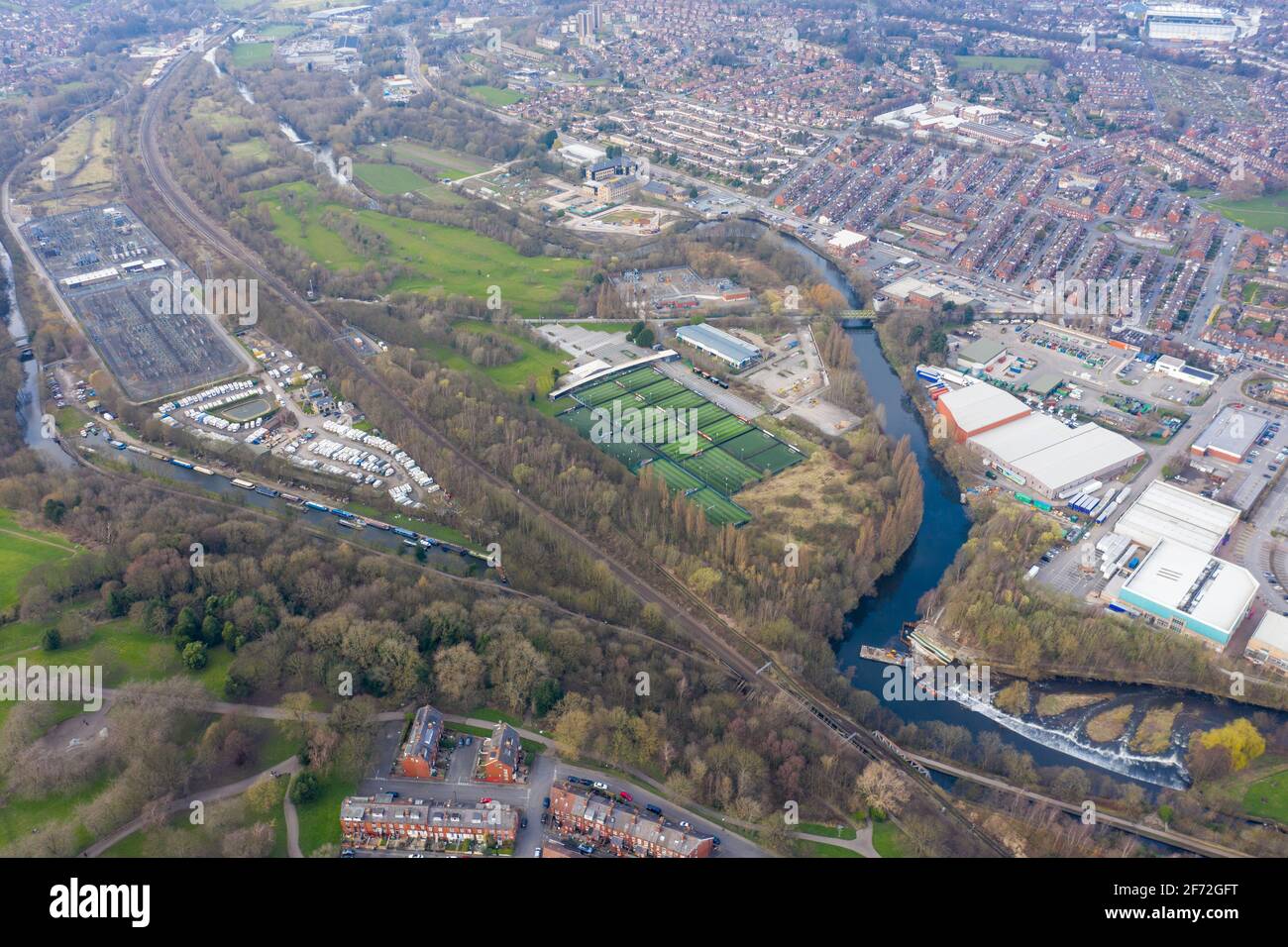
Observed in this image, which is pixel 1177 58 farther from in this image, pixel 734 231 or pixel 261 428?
pixel 261 428

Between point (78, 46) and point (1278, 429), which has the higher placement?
point (78, 46)

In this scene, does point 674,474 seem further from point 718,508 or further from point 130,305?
point 130,305

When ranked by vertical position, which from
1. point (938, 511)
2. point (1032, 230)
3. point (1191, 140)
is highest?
point (1191, 140)

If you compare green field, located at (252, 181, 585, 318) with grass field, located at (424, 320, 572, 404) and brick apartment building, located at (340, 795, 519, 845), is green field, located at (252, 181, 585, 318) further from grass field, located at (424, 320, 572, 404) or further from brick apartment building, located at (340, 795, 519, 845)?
brick apartment building, located at (340, 795, 519, 845)

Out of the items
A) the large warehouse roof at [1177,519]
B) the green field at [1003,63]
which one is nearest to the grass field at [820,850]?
the large warehouse roof at [1177,519]

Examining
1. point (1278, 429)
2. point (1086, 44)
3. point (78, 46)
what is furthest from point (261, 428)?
point (1086, 44)

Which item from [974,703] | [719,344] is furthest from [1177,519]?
[719,344]

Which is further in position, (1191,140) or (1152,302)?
(1191,140)
